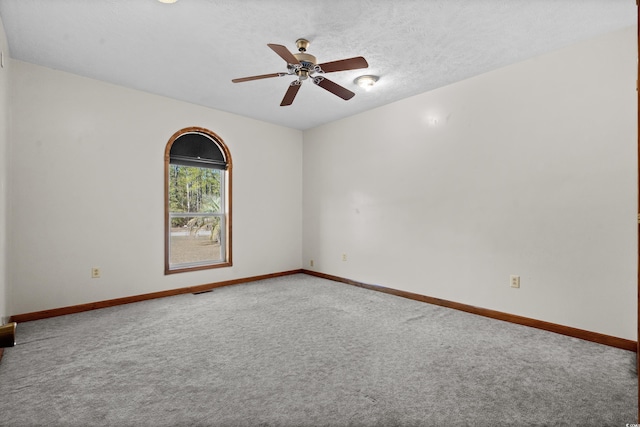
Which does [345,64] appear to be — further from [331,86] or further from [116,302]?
[116,302]

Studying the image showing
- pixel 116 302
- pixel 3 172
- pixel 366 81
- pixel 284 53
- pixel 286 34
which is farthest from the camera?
pixel 116 302

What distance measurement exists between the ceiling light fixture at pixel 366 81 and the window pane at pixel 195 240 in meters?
2.83

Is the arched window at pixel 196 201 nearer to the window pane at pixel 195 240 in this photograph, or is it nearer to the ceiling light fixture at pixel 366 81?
the window pane at pixel 195 240

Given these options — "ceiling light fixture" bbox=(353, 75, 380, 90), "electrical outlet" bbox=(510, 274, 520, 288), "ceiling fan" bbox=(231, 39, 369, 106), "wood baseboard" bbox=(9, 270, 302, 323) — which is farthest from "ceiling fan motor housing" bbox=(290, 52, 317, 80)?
"wood baseboard" bbox=(9, 270, 302, 323)

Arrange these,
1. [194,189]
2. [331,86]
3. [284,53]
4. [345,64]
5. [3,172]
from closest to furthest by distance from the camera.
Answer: [284,53]
[345,64]
[3,172]
[331,86]
[194,189]

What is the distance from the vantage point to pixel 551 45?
289 cm

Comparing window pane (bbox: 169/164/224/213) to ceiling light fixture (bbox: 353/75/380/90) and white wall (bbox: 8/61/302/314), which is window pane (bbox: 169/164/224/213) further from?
ceiling light fixture (bbox: 353/75/380/90)

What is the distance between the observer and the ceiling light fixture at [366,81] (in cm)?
353

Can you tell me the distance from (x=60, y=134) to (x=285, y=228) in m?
3.28

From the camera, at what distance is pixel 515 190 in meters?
3.24

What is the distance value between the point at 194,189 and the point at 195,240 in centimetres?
75

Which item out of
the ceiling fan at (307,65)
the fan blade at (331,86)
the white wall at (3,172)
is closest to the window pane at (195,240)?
the white wall at (3,172)

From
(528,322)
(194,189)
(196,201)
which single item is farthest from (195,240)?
(528,322)

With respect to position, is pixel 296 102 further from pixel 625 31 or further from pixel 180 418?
pixel 180 418
